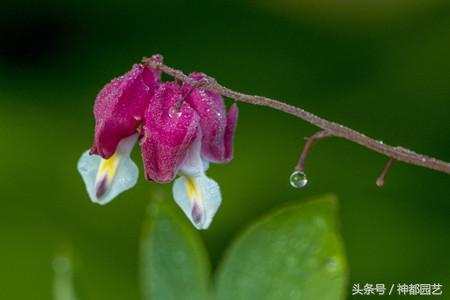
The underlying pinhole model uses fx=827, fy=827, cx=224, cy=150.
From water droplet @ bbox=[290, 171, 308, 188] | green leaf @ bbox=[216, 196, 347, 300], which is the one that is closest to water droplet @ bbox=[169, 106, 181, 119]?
water droplet @ bbox=[290, 171, 308, 188]

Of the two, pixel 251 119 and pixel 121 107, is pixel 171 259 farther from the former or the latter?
pixel 251 119

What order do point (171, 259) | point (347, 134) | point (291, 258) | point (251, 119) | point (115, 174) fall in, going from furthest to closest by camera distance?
1. point (251, 119)
2. point (171, 259)
3. point (291, 258)
4. point (115, 174)
5. point (347, 134)

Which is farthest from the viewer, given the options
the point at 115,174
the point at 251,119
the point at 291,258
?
the point at 251,119

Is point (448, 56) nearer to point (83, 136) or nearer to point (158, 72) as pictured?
point (83, 136)

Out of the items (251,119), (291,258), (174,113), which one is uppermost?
(251,119)

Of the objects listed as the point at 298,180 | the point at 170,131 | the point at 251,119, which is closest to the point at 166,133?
the point at 170,131

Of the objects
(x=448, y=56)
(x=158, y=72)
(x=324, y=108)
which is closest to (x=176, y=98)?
(x=158, y=72)

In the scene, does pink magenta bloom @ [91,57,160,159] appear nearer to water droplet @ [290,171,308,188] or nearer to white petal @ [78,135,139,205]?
white petal @ [78,135,139,205]
